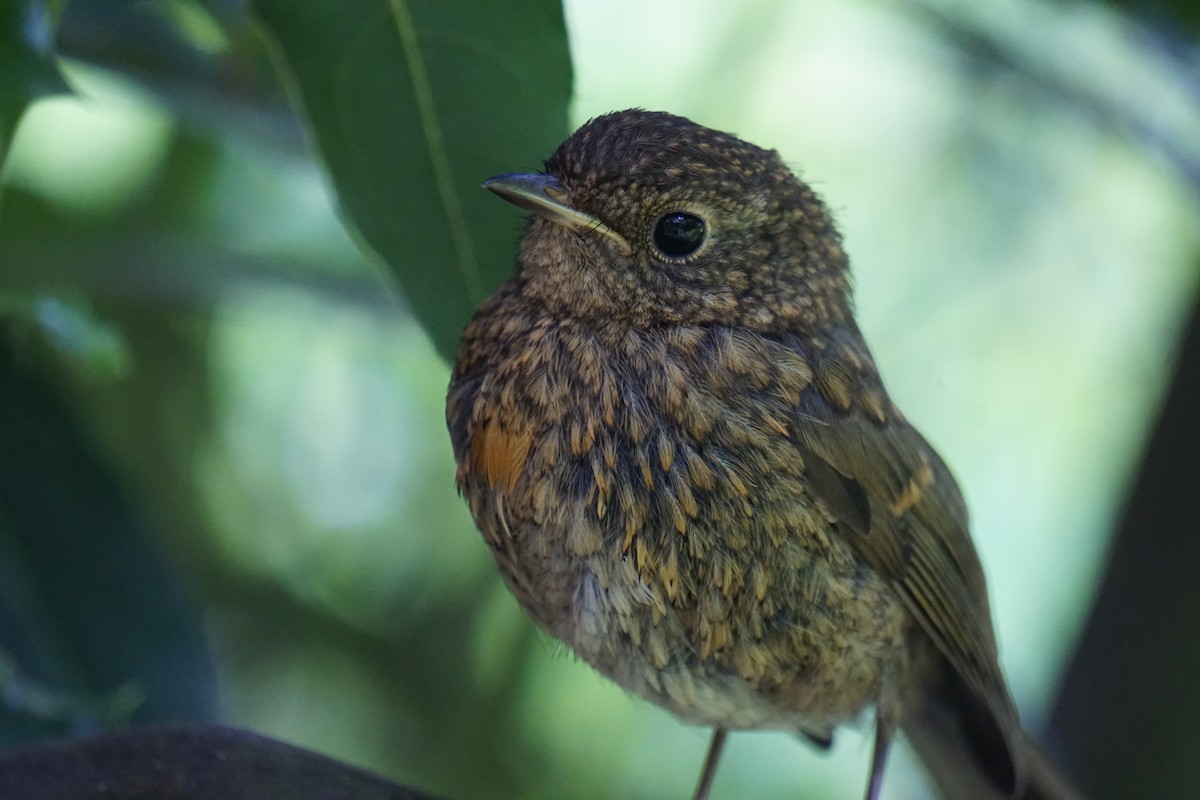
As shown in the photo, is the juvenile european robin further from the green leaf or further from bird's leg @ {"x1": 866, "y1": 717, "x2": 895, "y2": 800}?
bird's leg @ {"x1": 866, "y1": 717, "x2": 895, "y2": 800}

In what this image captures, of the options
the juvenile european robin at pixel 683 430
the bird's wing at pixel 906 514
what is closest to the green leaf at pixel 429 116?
the juvenile european robin at pixel 683 430

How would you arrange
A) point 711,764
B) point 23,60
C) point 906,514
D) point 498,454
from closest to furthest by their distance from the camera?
point 498,454
point 23,60
point 906,514
point 711,764

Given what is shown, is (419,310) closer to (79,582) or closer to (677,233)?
(677,233)

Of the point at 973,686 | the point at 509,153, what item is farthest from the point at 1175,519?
the point at 509,153

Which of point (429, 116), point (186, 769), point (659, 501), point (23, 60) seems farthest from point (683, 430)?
point (23, 60)

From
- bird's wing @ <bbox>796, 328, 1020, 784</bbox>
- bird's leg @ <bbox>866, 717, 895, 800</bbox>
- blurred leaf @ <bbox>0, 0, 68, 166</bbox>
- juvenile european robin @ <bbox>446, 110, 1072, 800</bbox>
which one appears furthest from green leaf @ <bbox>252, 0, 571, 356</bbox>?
bird's leg @ <bbox>866, 717, 895, 800</bbox>

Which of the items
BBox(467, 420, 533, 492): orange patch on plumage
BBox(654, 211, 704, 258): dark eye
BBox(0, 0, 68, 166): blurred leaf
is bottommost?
BBox(467, 420, 533, 492): orange patch on plumage
